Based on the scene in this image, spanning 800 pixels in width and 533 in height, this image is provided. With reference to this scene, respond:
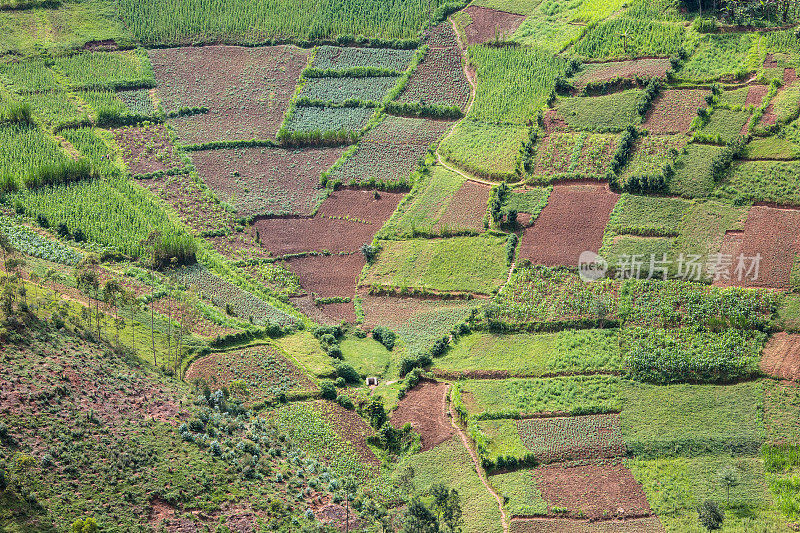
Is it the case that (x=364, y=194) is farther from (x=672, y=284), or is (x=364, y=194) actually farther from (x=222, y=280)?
(x=672, y=284)

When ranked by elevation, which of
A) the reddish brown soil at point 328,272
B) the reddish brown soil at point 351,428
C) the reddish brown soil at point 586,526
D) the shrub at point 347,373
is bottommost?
the reddish brown soil at point 586,526

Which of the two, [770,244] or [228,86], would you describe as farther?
[228,86]

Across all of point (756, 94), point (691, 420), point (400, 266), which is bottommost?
point (691, 420)

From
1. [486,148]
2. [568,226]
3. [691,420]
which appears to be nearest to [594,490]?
[691,420]

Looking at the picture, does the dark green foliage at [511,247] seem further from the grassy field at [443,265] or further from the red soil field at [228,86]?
the red soil field at [228,86]

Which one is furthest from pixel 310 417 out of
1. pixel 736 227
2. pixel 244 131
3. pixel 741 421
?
pixel 244 131

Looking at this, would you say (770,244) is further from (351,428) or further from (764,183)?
(351,428)

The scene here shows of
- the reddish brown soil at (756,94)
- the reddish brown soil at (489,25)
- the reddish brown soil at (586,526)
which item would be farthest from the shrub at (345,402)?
the reddish brown soil at (489,25)
